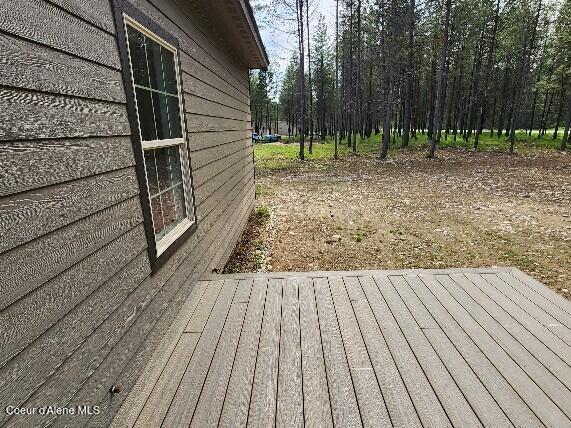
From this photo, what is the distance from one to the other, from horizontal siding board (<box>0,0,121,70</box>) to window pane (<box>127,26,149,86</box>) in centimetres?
40

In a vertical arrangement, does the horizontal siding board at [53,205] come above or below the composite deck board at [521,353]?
above

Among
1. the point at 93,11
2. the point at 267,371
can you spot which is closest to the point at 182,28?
the point at 93,11

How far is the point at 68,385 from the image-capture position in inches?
61.9

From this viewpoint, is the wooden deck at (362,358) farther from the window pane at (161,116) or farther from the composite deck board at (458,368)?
the window pane at (161,116)

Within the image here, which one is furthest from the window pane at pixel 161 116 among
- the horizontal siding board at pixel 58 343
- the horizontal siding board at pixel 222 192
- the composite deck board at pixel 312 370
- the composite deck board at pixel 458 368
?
the composite deck board at pixel 458 368

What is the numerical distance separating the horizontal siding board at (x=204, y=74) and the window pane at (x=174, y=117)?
0.48 m

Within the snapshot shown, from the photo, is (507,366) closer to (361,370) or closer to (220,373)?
(361,370)

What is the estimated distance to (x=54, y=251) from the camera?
1.51 meters

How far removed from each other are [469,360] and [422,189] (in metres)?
9.91

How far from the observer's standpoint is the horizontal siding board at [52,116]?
132 cm

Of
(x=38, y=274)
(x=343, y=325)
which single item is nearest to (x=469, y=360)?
(x=343, y=325)

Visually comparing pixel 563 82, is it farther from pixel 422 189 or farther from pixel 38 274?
pixel 38 274

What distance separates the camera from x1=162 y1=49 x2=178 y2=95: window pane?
3.25 m

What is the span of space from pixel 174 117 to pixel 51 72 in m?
1.93
